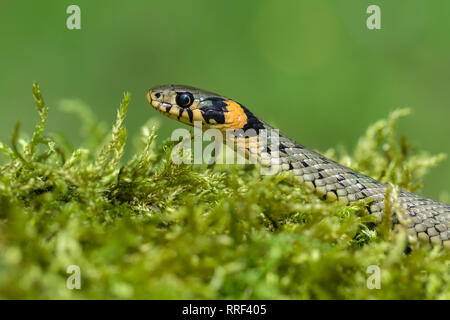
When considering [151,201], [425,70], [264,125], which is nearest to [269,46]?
[425,70]

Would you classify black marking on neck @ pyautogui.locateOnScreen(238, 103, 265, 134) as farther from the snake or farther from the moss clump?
the moss clump

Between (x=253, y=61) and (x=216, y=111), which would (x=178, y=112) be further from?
(x=253, y=61)

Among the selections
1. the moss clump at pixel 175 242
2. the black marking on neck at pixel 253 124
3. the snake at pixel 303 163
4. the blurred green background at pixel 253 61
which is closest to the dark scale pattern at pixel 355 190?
the snake at pixel 303 163

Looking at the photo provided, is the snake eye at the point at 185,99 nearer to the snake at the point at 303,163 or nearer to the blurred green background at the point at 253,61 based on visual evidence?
the snake at the point at 303,163

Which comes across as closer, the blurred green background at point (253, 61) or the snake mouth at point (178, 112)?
the snake mouth at point (178, 112)

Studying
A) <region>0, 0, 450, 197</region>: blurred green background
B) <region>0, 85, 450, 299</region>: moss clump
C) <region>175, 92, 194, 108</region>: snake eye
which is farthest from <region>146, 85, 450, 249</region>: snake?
<region>0, 0, 450, 197</region>: blurred green background

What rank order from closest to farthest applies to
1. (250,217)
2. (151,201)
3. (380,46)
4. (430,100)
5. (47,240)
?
1. (47,240)
2. (250,217)
3. (151,201)
4. (430,100)
5. (380,46)

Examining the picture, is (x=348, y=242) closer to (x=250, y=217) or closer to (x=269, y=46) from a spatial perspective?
(x=250, y=217)
